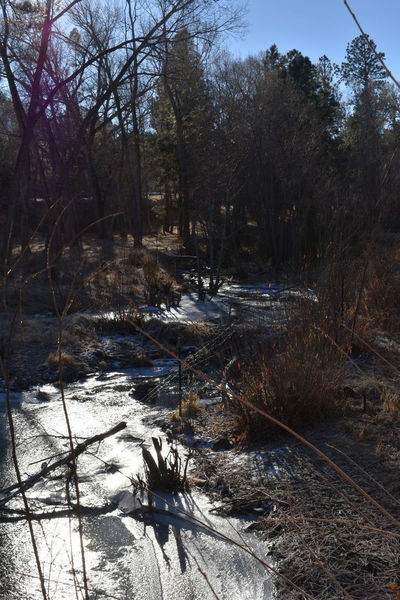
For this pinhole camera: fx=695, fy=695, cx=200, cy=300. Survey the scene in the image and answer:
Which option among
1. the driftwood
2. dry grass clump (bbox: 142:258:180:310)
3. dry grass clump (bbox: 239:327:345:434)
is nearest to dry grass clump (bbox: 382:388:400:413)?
dry grass clump (bbox: 239:327:345:434)

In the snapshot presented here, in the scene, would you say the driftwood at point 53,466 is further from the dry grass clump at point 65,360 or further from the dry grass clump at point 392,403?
the dry grass clump at point 65,360

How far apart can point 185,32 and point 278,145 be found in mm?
4877

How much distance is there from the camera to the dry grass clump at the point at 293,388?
611 cm

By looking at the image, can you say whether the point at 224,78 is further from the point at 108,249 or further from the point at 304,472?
the point at 304,472

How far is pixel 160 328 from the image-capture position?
12195 millimetres

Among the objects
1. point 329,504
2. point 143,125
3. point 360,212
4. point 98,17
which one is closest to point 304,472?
point 329,504

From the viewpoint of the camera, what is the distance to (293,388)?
6129 millimetres

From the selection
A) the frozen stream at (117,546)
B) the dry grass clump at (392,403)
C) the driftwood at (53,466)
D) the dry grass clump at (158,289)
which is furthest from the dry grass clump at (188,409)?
the dry grass clump at (158,289)

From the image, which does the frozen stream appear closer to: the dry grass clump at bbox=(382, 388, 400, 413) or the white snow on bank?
the dry grass clump at bbox=(382, 388, 400, 413)

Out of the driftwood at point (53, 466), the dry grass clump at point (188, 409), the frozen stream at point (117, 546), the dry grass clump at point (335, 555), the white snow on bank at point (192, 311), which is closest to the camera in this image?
the driftwood at point (53, 466)

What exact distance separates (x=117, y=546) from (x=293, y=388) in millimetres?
2240

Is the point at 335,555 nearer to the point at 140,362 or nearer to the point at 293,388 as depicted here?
the point at 293,388

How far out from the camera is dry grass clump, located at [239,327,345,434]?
20.0ft

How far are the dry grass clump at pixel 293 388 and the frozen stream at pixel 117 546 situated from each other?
1137mm
